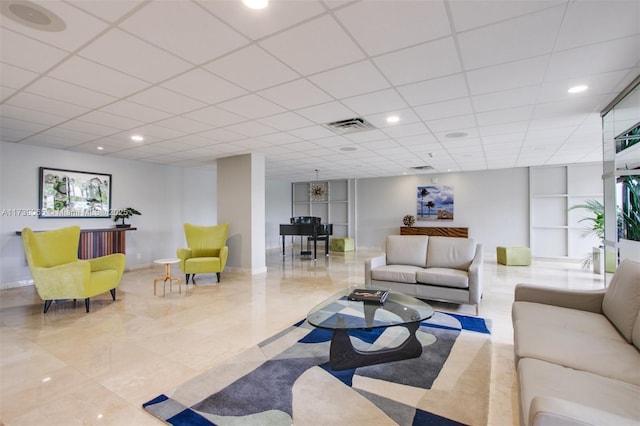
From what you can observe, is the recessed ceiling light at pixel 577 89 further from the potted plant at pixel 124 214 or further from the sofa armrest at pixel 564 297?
the potted plant at pixel 124 214

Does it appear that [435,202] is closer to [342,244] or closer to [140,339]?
[342,244]

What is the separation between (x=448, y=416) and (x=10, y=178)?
24.7 ft

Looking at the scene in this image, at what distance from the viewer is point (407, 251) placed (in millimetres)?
4707

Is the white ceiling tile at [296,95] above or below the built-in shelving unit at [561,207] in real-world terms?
above

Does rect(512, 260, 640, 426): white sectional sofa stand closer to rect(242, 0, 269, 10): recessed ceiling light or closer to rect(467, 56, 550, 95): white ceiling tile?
rect(467, 56, 550, 95): white ceiling tile

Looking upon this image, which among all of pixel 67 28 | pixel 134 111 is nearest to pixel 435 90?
pixel 67 28

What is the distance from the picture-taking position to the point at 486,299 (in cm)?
446

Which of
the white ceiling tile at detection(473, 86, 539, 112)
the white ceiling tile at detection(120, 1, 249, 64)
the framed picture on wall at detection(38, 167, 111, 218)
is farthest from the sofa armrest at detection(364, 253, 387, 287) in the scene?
the framed picture on wall at detection(38, 167, 111, 218)

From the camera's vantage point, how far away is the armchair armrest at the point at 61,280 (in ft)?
12.6

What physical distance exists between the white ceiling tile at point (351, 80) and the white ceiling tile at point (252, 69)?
0.32 meters

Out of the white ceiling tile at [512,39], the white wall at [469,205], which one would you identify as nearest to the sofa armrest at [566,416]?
the white ceiling tile at [512,39]

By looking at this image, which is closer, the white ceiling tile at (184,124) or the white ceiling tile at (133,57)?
the white ceiling tile at (133,57)

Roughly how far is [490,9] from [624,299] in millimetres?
2211

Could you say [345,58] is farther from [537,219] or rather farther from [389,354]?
[537,219]
